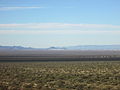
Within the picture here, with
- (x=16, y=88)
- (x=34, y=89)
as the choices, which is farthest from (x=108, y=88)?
(x=16, y=88)

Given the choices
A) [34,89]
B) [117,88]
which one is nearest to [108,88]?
[117,88]

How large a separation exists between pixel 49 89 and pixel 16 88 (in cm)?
281

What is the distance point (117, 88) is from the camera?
2289cm

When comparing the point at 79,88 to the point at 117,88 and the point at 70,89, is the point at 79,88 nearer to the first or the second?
the point at 70,89

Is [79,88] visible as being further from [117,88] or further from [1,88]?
[1,88]

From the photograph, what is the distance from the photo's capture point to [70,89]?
23.1m

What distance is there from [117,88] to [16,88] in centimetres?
849

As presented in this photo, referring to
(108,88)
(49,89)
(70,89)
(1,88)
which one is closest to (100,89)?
(108,88)

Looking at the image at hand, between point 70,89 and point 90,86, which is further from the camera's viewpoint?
point 90,86

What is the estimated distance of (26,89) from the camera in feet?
73.6

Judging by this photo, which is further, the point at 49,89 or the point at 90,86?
the point at 90,86

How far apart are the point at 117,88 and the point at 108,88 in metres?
0.76

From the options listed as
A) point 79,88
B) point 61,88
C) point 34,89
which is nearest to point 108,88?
point 79,88

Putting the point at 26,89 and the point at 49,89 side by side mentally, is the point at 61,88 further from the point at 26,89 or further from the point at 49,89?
the point at 26,89
